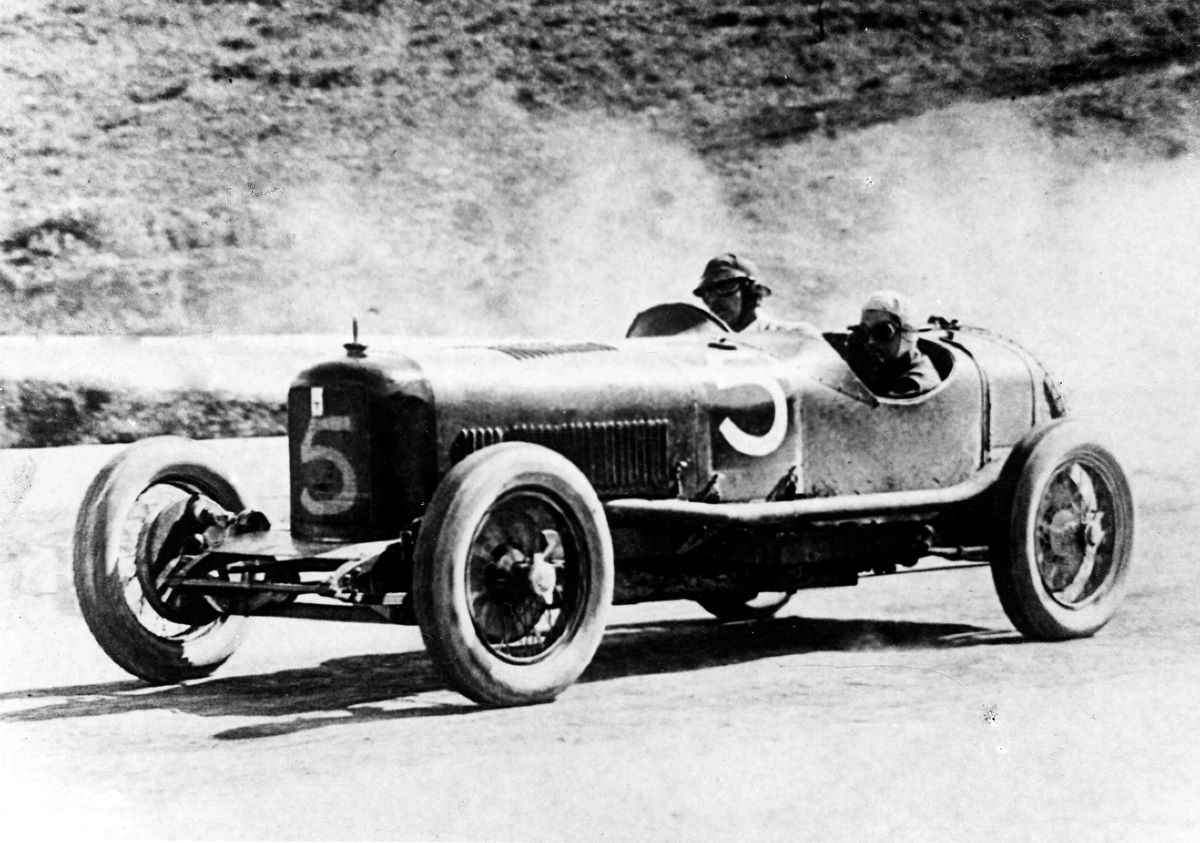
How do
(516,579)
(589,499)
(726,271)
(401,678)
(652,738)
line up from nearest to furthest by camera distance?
(652,738) < (516,579) < (589,499) < (401,678) < (726,271)

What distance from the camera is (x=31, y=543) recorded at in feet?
35.3

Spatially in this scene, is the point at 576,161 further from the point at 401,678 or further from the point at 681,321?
the point at 401,678

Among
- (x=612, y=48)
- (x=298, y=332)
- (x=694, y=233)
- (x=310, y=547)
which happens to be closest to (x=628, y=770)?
(x=310, y=547)

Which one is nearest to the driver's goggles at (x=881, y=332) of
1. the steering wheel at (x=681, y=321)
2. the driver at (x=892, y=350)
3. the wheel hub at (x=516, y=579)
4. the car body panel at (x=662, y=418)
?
the driver at (x=892, y=350)

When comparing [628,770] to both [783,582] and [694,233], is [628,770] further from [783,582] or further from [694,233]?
[694,233]

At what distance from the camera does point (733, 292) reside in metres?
8.84

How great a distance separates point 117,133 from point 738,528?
24327 mm

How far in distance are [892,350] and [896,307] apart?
22 centimetres

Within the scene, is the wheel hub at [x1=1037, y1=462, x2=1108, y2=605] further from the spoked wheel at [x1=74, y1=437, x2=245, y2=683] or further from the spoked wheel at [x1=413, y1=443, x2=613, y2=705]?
the spoked wheel at [x1=74, y1=437, x2=245, y2=683]

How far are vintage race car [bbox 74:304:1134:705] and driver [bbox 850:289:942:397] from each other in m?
0.13

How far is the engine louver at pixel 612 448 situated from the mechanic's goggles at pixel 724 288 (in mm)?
1434

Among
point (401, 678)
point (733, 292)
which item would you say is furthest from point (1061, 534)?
point (401, 678)

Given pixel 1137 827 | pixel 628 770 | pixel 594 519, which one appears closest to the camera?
pixel 1137 827

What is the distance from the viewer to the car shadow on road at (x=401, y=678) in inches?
259
